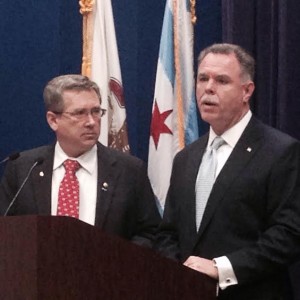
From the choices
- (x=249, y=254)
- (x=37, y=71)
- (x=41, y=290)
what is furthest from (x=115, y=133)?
(x=41, y=290)

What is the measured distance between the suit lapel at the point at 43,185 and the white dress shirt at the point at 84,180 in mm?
21

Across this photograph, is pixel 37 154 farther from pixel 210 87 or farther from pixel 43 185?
pixel 210 87

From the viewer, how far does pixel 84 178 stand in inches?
151

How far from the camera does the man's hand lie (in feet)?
9.93

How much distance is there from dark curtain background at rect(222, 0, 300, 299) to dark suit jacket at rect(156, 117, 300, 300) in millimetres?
1317

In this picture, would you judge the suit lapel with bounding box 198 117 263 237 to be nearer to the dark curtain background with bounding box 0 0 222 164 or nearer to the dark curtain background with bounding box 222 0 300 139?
the dark curtain background with bounding box 222 0 300 139

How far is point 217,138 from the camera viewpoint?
344cm

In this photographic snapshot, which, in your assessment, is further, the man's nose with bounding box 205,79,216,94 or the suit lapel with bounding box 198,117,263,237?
the man's nose with bounding box 205,79,216,94

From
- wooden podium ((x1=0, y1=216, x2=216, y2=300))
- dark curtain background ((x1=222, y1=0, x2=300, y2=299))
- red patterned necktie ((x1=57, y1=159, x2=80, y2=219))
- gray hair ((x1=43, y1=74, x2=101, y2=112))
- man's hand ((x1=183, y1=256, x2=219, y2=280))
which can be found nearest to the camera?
wooden podium ((x1=0, y1=216, x2=216, y2=300))

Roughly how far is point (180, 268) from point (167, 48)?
238 cm

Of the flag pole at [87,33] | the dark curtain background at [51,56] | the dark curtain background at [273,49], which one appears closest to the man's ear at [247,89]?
the dark curtain background at [273,49]

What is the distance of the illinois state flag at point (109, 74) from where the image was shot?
4.88 m

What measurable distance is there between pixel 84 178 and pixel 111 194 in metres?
0.16

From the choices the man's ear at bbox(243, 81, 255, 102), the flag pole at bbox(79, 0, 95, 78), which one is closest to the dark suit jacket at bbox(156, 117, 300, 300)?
the man's ear at bbox(243, 81, 255, 102)
